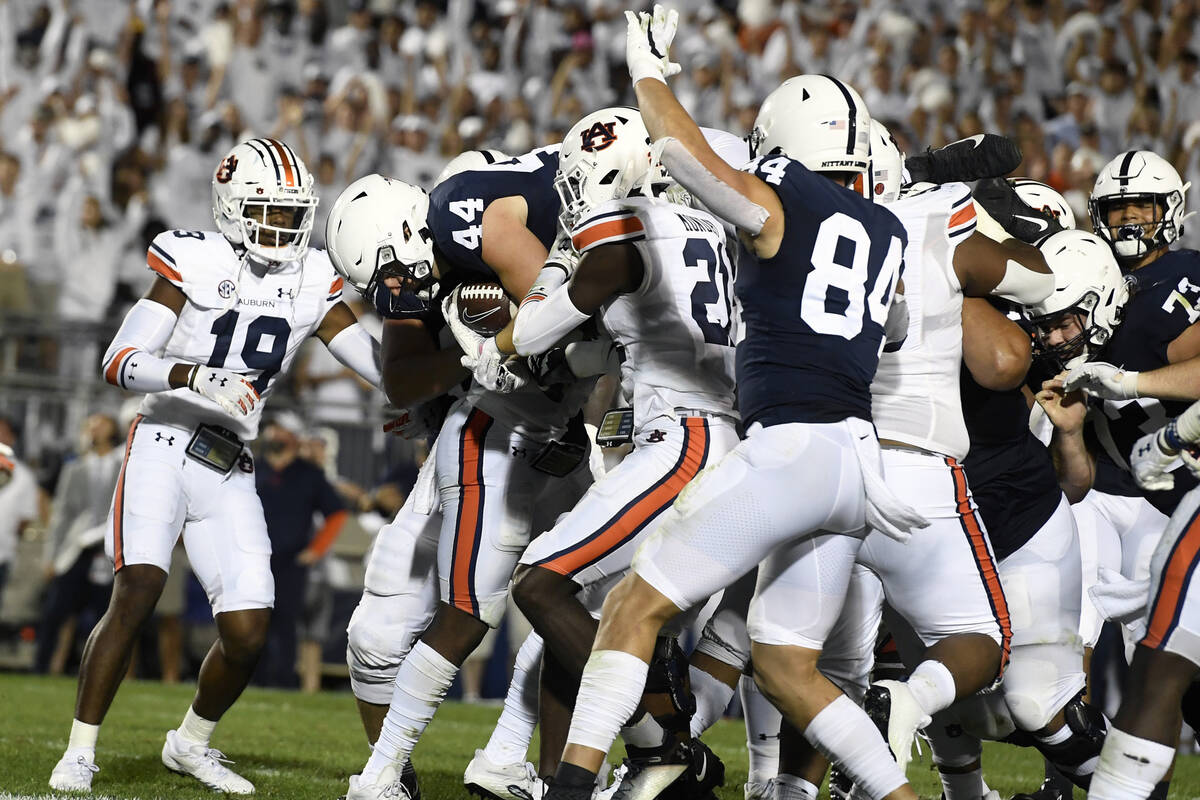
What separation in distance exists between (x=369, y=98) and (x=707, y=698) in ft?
33.9

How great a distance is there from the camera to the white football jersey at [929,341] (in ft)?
12.7

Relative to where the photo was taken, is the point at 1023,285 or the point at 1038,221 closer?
the point at 1023,285

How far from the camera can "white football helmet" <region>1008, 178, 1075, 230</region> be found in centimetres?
525

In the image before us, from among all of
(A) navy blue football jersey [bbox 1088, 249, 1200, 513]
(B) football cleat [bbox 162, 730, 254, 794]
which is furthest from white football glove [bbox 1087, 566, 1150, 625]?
(B) football cleat [bbox 162, 730, 254, 794]

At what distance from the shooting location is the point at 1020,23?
12.1 m

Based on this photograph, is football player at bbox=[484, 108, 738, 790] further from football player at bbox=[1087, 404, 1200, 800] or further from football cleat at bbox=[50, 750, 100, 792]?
football cleat at bbox=[50, 750, 100, 792]

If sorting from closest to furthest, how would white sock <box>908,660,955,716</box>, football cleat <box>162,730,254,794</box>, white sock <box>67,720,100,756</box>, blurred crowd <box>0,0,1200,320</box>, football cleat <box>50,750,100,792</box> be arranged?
1. white sock <box>908,660,955,716</box>
2. football cleat <box>50,750,100,792</box>
3. white sock <box>67,720,100,756</box>
4. football cleat <box>162,730,254,794</box>
5. blurred crowd <box>0,0,1200,320</box>

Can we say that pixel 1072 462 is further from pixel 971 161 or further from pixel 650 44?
pixel 650 44

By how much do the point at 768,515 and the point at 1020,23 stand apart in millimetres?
9892

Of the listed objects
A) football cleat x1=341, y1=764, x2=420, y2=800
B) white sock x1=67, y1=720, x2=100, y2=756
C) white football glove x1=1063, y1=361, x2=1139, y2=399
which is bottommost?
white sock x1=67, y1=720, x2=100, y2=756

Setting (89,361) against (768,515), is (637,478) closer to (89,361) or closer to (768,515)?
(768,515)

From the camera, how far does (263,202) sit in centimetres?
533

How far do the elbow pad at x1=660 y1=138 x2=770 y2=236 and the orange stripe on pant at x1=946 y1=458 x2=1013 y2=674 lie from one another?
98 centimetres

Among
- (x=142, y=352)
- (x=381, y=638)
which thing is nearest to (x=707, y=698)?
(x=381, y=638)
